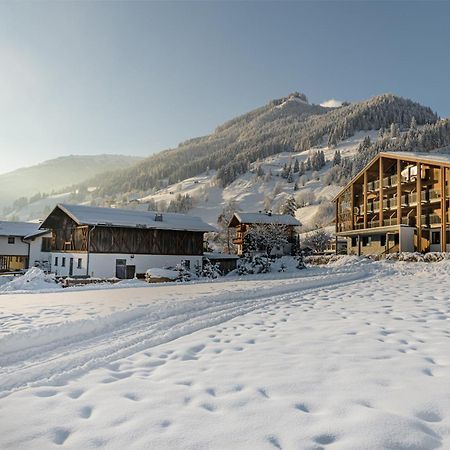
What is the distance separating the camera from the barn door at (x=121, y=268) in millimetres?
36156

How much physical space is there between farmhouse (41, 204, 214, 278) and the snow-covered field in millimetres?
24667

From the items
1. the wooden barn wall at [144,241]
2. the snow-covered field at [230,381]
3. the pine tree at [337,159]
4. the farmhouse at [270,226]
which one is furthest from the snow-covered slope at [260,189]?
the snow-covered field at [230,381]

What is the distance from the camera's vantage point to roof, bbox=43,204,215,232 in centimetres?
3569

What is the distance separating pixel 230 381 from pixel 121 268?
32.3m

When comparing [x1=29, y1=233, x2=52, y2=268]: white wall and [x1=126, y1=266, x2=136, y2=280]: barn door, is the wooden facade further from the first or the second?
[x1=29, y1=233, x2=52, y2=268]: white wall

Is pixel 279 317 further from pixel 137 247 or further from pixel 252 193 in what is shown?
pixel 252 193

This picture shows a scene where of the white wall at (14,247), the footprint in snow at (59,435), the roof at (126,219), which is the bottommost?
the footprint in snow at (59,435)

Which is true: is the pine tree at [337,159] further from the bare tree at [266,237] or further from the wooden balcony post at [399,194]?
the wooden balcony post at [399,194]

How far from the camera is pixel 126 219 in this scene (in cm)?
3756

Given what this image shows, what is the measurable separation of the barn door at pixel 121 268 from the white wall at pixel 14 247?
19.8 metres

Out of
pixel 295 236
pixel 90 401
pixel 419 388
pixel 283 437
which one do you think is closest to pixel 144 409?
pixel 90 401

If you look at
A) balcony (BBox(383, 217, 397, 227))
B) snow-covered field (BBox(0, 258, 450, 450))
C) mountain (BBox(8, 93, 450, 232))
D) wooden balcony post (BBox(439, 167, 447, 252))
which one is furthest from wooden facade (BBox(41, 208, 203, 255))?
mountain (BBox(8, 93, 450, 232))

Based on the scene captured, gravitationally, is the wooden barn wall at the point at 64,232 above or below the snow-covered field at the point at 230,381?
above

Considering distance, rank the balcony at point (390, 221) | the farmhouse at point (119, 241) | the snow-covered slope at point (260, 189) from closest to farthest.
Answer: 1. the farmhouse at point (119, 241)
2. the balcony at point (390, 221)
3. the snow-covered slope at point (260, 189)
